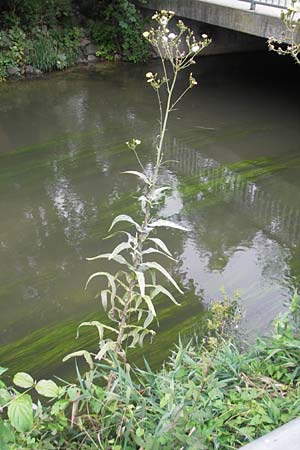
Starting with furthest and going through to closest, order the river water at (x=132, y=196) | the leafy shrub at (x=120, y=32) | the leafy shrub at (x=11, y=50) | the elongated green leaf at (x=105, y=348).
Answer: the leafy shrub at (x=120, y=32) < the leafy shrub at (x=11, y=50) < the river water at (x=132, y=196) < the elongated green leaf at (x=105, y=348)

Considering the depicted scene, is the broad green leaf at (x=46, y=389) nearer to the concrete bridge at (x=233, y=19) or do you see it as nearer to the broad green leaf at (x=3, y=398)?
the broad green leaf at (x=3, y=398)

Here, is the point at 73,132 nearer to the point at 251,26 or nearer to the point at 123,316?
the point at 251,26

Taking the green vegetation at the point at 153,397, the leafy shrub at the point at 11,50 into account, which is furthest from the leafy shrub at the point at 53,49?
the green vegetation at the point at 153,397

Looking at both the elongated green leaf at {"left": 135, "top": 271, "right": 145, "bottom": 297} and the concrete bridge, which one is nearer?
the elongated green leaf at {"left": 135, "top": 271, "right": 145, "bottom": 297}

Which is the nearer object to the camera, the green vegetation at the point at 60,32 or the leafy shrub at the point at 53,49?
the green vegetation at the point at 60,32

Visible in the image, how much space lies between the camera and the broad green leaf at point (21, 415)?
Answer: 125 centimetres

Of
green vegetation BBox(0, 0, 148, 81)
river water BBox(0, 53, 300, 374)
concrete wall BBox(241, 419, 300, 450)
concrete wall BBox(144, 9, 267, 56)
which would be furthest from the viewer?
concrete wall BBox(144, 9, 267, 56)

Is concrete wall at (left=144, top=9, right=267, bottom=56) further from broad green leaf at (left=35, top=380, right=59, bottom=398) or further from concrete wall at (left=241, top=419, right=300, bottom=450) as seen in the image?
concrete wall at (left=241, top=419, right=300, bottom=450)

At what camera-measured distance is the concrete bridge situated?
5.49 m

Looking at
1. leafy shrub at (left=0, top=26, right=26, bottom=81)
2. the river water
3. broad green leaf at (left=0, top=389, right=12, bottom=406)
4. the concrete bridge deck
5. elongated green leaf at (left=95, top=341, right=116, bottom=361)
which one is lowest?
the river water

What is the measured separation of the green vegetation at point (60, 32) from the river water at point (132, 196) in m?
0.33

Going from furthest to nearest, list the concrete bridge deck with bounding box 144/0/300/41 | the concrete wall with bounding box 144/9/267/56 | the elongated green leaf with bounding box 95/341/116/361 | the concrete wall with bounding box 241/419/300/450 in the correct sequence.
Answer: the concrete wall with bounding box 144/9/267/56 < the concrete bridge deck with bounding box 144/0/300/41 < the elongated green leaf with bounding box 95/341/116/361 < the concrete wall with bounding box 241/419/300/450

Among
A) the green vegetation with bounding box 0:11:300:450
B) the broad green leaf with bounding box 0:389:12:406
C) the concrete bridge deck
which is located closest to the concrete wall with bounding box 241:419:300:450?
the green vegetation with bounding box 0:11:300:450

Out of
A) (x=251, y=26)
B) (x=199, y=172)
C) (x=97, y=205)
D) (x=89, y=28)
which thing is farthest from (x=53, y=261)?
(x=89, y=28)
